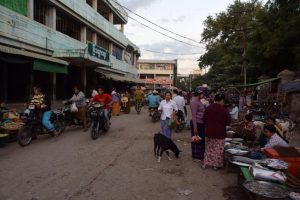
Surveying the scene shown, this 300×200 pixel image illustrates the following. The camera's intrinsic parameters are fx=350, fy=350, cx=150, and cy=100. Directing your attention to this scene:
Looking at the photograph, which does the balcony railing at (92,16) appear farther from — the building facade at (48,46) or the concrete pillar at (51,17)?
the concrete pillar at (51,17)

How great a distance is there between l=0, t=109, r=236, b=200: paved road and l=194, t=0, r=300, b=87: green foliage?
12854 millimetres

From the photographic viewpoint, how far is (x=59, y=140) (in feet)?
37.0

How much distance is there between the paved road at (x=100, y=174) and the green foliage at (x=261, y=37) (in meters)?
12.9

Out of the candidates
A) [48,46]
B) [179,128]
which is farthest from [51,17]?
[179,128]

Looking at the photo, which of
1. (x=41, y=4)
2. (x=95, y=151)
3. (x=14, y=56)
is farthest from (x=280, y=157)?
(x=41, y=4)

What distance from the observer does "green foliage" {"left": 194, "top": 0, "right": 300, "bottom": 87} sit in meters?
20.7

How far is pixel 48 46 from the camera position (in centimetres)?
1945

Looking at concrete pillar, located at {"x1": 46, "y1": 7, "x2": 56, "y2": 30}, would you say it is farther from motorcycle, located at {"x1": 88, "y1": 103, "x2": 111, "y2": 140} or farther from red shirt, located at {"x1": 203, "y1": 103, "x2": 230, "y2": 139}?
red shirt, located at {"x1": 203, "y1": 103, "x2": 230, "y2": 139}

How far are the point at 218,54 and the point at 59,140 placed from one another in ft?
145

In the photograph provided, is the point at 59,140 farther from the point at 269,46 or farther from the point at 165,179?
the point at 269,46

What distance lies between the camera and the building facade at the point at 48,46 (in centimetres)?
1555

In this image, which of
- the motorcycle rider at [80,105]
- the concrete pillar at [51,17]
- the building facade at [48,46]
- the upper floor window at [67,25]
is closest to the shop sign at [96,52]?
the building facade at [48,46]

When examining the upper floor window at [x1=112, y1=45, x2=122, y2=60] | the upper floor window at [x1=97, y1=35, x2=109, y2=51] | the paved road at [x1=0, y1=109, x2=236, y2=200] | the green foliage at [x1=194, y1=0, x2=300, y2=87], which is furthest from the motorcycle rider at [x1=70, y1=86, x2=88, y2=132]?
the upper floor window at [x1=112, y1=45, x2=122, y2=60]

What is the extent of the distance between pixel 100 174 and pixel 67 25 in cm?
1865
